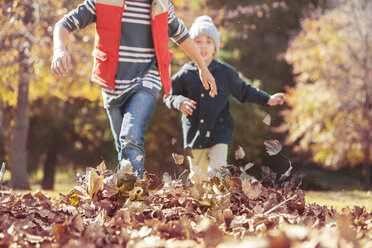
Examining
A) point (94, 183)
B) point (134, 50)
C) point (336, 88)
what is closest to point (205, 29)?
point (134, 50)

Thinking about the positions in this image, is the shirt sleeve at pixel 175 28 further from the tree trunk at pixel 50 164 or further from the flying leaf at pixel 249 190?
the tree trunk at pixel 50 164

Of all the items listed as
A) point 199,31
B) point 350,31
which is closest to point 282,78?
point 350,31

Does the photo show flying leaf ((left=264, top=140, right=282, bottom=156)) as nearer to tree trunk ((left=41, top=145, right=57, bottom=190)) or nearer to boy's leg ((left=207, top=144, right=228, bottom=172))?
boy's leg ((left=207, top=144, right=228, bottom=172))

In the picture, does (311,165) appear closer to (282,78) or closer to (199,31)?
(282,78)

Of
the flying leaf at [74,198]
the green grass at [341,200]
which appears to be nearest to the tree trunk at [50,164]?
the green grass at [341,200]

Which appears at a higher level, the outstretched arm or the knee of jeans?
the outstretched arm

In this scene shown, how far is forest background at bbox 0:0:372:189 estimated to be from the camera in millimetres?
6508

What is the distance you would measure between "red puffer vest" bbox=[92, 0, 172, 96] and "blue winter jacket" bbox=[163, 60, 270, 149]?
0.89 meters

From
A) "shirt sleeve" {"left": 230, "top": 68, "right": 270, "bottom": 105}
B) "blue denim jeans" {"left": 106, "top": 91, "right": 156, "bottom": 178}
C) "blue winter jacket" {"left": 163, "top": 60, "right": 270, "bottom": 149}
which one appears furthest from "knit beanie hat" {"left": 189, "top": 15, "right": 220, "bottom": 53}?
"blue denim jeans" {"left": 106, "top": 91, "right": 156, "bottom": 178}

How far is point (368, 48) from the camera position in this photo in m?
9.41

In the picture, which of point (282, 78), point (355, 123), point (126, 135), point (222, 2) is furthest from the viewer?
point (282, 78)

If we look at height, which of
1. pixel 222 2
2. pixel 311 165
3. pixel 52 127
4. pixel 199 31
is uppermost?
pixel 222 2

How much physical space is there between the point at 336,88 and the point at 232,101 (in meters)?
1.99

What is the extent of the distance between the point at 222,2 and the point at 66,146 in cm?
558
